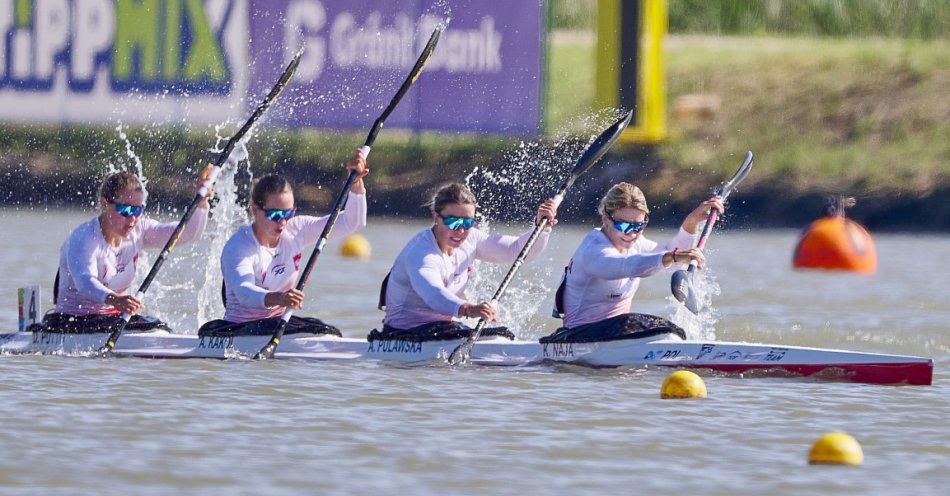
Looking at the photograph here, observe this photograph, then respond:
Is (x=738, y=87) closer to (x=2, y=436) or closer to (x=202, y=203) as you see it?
(x=202, y=203)

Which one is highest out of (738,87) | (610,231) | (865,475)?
(738,87)

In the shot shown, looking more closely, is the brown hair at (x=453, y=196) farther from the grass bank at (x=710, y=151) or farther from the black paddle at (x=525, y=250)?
A: the grass bank at (x=710, y=151)

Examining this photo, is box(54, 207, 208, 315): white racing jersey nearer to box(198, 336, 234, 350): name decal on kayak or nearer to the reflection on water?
box(198, 336, 234, 350): name decal on kayak

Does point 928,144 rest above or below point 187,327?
above

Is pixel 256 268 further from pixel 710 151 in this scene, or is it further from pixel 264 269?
pixel 710 151

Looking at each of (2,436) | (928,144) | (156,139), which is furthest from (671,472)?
(928,144)

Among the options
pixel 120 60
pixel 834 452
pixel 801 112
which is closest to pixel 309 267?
pixel 834 452

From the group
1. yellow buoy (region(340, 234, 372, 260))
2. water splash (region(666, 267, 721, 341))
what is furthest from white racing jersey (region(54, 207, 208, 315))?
yellow buoy (region(340, 234, 372, 260))

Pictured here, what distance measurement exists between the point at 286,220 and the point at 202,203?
108 cm

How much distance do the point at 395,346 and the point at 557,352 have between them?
3.17ft

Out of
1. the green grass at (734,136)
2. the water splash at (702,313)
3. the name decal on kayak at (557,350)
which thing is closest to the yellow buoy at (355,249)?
the green grass at (734,136)

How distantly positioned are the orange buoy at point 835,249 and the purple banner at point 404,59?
4762 mm

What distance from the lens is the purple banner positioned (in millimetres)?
21359

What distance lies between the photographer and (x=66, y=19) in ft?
69.1
